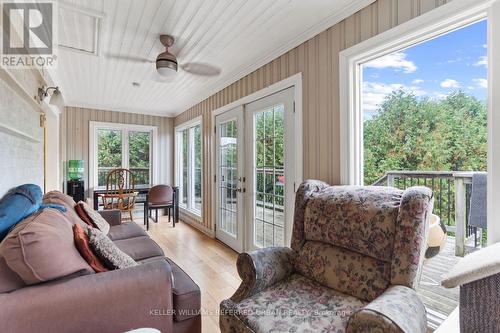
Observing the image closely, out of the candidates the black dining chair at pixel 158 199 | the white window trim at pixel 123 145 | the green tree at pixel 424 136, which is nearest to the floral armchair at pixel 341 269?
the green tree at pixel 424 136

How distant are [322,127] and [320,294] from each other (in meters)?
1.31

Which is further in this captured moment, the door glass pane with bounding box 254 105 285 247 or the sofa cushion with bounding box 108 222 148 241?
the door glass pane with bounding box 254 105 285 247

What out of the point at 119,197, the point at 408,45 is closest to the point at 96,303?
the point at 408,45

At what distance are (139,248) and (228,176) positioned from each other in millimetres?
1770

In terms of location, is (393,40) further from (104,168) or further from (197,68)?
(104,168)

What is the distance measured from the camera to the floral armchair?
1.18 meters

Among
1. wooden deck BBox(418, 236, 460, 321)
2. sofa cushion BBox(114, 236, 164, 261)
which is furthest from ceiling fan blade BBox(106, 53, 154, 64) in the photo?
wooden deck BBox(418, 236, 460, 321)

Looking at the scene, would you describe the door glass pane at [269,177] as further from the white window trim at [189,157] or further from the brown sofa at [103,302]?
the white window trim at [189,157]

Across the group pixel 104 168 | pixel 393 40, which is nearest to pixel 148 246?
pixel 393 40

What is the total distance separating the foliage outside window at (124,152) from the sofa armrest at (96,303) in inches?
180

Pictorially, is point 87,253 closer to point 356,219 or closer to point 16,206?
point 16,206

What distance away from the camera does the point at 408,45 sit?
172 cm

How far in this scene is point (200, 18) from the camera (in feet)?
6.91

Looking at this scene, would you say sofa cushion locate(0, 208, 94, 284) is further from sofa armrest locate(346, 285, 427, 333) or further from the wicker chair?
the wicker chair
